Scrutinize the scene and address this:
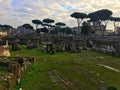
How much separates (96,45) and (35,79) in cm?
7591

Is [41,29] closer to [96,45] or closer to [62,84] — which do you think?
[96,45]

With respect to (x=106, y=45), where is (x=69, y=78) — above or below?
above

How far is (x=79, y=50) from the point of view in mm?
96750

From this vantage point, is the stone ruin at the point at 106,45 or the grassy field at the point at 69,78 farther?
the stone ruin at the point at 106,45

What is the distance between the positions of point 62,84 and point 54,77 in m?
5.04

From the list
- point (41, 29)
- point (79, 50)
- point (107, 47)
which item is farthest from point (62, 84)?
point (41, 29)

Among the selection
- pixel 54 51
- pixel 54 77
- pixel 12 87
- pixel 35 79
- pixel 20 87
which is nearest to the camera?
pixel 12 87

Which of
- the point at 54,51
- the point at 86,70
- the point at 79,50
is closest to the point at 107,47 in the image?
the point at 79,50

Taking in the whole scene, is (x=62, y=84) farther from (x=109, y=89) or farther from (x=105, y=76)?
(x=105, y=76)

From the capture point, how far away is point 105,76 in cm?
4884

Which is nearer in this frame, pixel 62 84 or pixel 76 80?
pixel 62 84

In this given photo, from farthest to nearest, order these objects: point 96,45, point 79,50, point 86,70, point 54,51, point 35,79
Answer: point 96,45
point 79,50
point 54,51
point 86,70
point 35,79

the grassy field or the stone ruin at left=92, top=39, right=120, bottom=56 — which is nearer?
the grassy field

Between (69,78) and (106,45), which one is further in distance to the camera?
(106,45)
